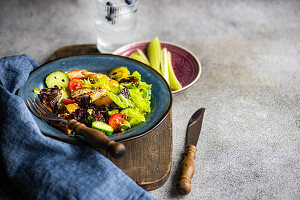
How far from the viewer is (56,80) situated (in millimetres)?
2723

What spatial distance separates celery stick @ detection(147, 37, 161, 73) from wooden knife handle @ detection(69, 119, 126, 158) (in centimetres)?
152

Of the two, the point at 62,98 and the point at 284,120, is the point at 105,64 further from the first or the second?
the point at 284,120

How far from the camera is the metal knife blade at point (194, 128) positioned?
255cm

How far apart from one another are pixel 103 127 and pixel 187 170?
65 centimetres

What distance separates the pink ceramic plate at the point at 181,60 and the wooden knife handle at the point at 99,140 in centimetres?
135

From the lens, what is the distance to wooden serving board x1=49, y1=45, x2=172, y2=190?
2.19 m

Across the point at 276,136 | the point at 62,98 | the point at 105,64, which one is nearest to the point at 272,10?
the point at 276,136

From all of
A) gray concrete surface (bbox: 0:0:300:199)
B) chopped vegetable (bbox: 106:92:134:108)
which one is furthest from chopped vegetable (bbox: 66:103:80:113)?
gray concrete surface (bbox: 0:0:300:199)

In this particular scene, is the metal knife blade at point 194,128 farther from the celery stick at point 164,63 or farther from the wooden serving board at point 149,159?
the celery stick at point 164,63

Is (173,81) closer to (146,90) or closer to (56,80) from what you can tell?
(146,90)

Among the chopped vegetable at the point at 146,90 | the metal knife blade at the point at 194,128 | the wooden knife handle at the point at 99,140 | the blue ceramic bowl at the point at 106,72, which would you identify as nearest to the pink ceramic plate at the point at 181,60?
the metal knife blade at the point at 194,128

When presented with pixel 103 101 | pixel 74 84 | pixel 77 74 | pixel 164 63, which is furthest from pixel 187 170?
pixel 164 63

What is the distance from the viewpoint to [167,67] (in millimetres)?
3438

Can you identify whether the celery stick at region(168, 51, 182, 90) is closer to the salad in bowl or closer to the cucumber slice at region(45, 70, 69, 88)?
the salad in bowl
